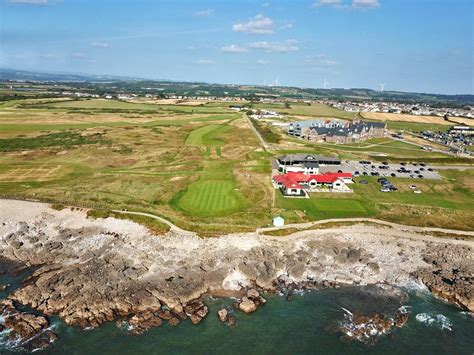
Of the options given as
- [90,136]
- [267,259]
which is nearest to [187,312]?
[267,259]

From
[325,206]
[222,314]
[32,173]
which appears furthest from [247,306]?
[32,173]

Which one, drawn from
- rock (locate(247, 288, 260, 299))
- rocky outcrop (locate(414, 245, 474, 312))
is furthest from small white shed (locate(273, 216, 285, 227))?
rocky outcrop (locate(414, 245, 474, 312))

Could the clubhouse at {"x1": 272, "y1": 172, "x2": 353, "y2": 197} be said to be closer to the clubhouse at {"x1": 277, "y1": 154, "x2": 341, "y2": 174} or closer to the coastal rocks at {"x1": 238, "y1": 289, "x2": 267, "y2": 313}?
the clubhouse at {"x1": 277, "y1": 154, "x2": 341, "y2": 174}

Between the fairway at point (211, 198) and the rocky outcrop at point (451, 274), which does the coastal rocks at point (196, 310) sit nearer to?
the fairway at point (211, 198)

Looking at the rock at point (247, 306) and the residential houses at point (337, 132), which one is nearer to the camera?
the rock at point (247, 306)

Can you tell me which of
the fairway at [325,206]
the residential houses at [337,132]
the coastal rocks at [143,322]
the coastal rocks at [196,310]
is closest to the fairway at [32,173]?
the fairway at [325,206]
